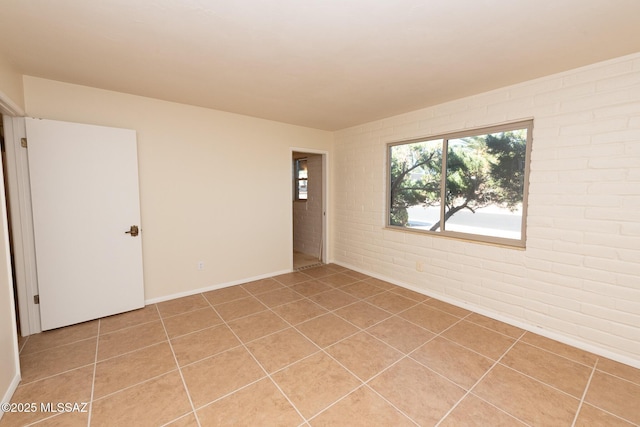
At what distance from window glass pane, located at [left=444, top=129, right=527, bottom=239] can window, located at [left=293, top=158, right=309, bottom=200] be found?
3.14 m

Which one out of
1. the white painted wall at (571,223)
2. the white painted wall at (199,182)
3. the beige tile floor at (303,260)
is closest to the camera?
the white painted wall at (571,223)

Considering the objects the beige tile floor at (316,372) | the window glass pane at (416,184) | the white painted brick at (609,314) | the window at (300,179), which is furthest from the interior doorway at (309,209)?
the white painted brick at (609,314)

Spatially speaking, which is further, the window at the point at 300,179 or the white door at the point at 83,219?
the window at the point at 300,179


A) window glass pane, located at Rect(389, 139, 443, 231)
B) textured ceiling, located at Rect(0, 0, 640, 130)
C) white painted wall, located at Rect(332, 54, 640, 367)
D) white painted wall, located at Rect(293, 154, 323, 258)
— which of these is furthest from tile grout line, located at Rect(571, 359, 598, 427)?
white painted wall, located at Rect(293, 154, 323, 258)

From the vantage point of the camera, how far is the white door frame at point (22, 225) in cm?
240

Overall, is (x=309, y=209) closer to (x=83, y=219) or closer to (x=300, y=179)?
(x=300, y=179)

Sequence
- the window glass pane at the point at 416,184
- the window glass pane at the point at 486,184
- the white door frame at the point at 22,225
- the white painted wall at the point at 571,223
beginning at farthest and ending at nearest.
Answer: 1. the window glass pane at the point at 416,184
2. the window glass pane at the point at 486,184
3. the white door frame at the point at 22,225
4. the white painted wall at the point at 571,223

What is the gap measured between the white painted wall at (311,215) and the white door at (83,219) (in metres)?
2.99

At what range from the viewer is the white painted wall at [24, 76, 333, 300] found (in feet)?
9.42

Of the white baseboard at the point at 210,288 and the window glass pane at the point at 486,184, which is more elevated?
the window glass pane at the point at 486,184

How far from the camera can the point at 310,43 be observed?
1.93 m

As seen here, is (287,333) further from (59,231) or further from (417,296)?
(59,231)

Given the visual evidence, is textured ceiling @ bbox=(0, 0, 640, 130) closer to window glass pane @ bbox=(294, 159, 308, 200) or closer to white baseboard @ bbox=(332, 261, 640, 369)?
white baseboard @ bbox=(332, 261, 640, 369)

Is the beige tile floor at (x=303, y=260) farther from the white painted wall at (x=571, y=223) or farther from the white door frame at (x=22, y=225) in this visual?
the white door frame at (x=22, y=225)
